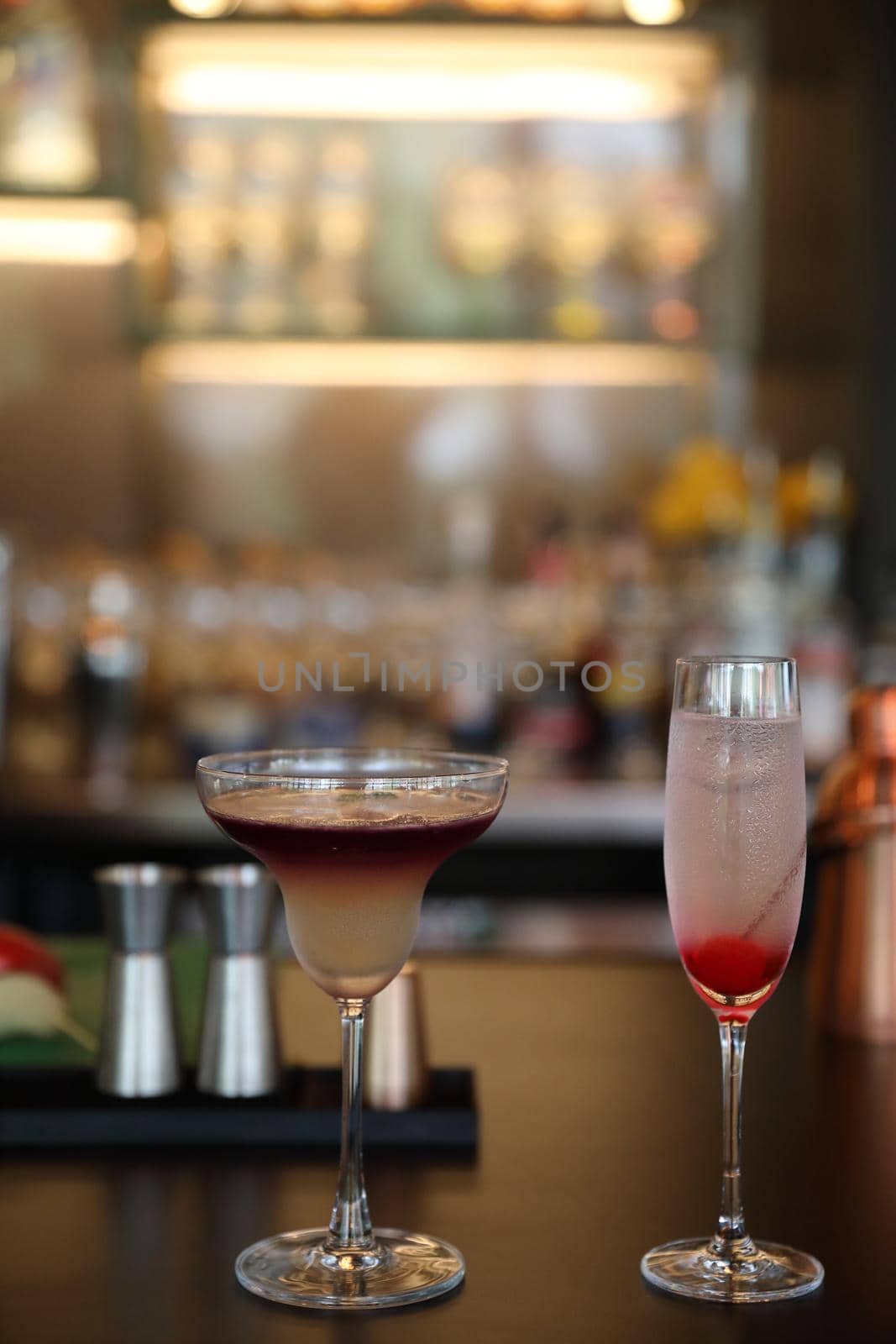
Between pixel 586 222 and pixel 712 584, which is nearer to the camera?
pixel 712 584

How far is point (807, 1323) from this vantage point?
619 millimetres

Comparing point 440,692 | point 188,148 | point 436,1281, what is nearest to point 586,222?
point 188,148

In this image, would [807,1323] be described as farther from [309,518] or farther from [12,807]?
[309,518]

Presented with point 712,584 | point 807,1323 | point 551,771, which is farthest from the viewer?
point 712,584

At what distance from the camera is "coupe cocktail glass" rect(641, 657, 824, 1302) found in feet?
2.19

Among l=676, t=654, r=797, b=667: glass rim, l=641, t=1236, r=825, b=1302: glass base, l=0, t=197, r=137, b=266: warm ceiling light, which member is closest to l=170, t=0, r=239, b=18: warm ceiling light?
l=0, t=197, r=137, b=266: warm ceiling light

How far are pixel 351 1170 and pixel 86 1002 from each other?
38 cm

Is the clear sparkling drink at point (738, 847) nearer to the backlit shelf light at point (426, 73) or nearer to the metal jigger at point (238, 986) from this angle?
the metal jigger at point (238, 986)

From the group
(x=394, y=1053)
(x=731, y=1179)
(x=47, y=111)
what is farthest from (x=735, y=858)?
(x=47, y=111)

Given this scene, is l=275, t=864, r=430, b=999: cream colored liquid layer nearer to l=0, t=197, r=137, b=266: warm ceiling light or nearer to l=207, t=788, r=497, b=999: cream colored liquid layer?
l=207, t=788, r=497, b=999: cream colored liquid layer

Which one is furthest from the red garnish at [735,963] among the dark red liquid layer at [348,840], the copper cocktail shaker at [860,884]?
the copper cocktail shaker at [860,884]

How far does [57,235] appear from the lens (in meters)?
2.97

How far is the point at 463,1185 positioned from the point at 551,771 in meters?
1.76

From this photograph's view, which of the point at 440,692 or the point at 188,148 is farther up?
the point at 188,148
